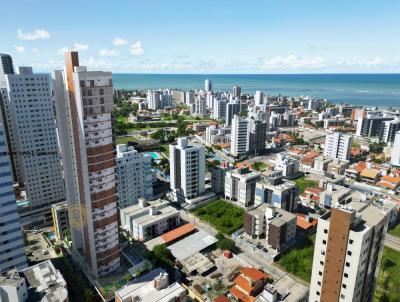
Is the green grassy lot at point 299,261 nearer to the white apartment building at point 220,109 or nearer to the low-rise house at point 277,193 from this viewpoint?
the low-rise house at point 277,193

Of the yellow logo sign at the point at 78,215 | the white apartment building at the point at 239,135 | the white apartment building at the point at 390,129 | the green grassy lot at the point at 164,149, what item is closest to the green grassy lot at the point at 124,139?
the green grassy lot at the point at 164,149

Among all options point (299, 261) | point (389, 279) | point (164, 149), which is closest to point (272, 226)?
point (299, 261)

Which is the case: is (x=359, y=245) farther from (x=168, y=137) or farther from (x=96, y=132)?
(x=168, y=137)

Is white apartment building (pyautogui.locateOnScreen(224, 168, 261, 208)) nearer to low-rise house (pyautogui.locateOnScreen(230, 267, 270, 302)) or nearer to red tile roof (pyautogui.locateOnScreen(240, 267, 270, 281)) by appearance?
red tile roof (pyautogui.locateOnScreen(240, 267, 270, 281))

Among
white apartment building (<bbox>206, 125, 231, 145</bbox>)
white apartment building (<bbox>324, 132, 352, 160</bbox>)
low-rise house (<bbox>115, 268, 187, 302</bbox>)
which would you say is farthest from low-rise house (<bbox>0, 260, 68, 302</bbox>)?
white apartment building (<bbox>324, 132, 352, 160</bbox>)

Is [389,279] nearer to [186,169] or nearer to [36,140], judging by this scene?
[186,169]

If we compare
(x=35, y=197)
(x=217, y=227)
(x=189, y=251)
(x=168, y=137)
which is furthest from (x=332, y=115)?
(x=35, y=197)

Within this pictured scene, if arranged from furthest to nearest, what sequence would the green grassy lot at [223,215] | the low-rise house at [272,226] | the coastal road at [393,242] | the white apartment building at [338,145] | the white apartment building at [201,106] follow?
the white apartment building at [201,106]
the white apartment building at [338,145]
the green grassy lot at [223,215]
the coastal road at [393,242]
the low-rise house at [272,226]
